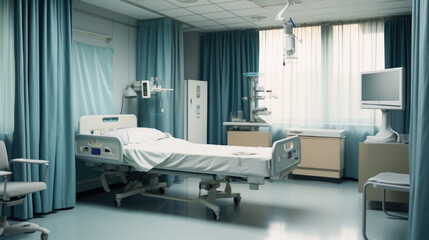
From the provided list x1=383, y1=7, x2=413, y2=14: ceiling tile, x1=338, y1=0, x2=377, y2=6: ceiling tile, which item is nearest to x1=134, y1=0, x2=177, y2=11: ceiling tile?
x1=338, y1=0, x2=377, y2=6: ceiling tile

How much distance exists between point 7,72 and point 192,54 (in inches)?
134

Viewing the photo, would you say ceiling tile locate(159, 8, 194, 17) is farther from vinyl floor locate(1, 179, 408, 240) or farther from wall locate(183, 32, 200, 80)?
vinyl floor locate(1, 179, 408, 240)

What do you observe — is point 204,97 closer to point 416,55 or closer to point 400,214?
point 400,214

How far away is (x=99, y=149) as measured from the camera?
414 centimetres

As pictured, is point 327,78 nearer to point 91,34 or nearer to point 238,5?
point 238,5

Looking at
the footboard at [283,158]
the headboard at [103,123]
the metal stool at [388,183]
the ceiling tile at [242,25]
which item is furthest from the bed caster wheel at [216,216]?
the ceiling tile at [242,25]

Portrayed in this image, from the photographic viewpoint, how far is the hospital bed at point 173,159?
3.53 metres

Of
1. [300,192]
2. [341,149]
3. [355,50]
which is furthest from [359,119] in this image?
[300,192]

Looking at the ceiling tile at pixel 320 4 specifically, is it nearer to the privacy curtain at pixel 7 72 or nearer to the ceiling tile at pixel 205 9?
the ceiling tile at pixel 205 9

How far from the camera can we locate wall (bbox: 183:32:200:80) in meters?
6.59

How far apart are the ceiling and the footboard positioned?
1.84 metres

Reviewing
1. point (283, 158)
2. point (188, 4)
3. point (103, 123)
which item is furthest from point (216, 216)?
point (188, 4)

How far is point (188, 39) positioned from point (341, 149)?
3.13 metres

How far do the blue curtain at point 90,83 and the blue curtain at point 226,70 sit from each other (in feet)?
6.45
